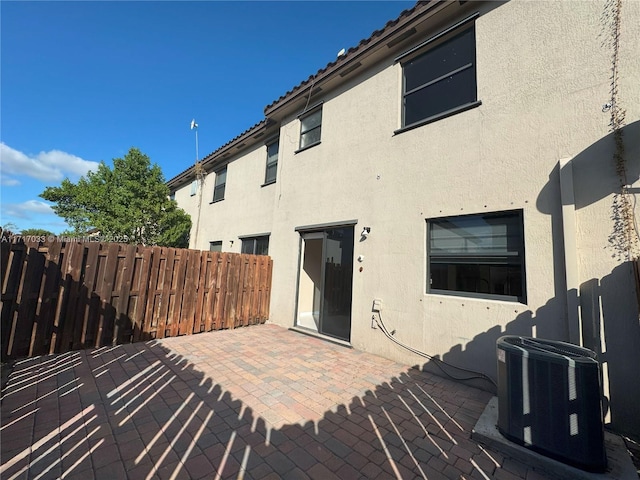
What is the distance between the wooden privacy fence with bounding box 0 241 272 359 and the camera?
164 inches

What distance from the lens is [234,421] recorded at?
271 cm

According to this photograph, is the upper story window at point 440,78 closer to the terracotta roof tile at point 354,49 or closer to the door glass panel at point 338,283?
the terracotta roof tile at point 354,49

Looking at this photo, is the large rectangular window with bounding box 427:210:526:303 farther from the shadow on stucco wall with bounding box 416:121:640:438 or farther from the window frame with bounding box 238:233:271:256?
the window frame with bounding box 238:233:271:256

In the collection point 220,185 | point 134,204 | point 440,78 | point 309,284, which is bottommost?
point 309,284

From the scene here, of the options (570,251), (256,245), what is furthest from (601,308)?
(256,245)

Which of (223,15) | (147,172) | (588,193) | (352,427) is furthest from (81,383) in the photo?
(147,172)

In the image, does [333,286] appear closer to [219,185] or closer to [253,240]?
[253,240]

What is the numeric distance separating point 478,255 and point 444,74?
3.50 metres

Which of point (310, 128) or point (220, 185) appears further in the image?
point (220, 185)

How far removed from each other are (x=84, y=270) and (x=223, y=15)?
780cm

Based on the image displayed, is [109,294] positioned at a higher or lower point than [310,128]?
lower

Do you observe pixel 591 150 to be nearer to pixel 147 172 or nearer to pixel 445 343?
pixel 445 343

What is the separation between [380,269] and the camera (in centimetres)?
518

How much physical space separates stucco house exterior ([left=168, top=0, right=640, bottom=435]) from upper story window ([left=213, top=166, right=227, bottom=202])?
554 cm
